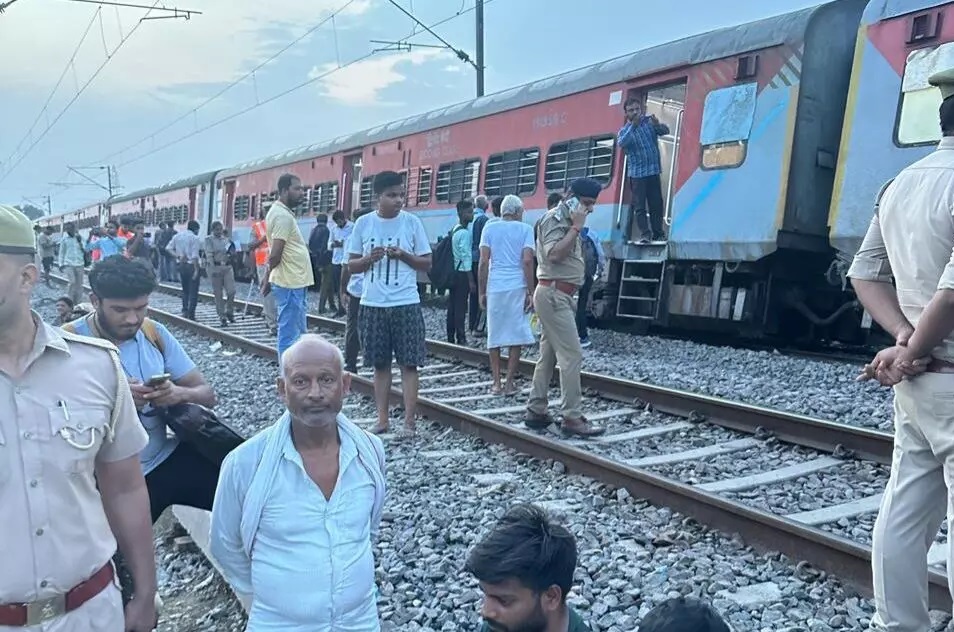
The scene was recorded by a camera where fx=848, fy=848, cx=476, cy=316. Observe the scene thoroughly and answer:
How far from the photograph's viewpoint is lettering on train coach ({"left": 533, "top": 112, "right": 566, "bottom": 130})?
1190 centimetres

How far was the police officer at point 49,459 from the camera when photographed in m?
1.86

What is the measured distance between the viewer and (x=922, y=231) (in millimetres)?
2562

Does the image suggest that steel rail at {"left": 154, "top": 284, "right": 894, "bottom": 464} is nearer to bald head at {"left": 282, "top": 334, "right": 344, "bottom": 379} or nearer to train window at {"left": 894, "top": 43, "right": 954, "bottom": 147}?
train window at {"left": 894, "top": 43, "right": 954, "bottom": 147}

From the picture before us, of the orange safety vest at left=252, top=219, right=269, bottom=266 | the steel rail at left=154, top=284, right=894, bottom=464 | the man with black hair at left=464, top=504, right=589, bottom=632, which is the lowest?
the steel rail at left=154, top=284, right=894, bottom=464

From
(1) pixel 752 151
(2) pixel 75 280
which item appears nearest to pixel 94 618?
(1) pixel 752 151

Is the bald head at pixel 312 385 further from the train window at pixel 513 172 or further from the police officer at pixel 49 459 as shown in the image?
the train window at pixel 513 172

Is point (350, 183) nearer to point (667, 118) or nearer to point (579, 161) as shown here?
point (579, 161)

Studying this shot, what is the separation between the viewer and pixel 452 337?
1080cm

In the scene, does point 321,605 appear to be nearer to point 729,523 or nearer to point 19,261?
point 19,261

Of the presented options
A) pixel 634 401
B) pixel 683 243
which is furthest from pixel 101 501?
pixel 683 243

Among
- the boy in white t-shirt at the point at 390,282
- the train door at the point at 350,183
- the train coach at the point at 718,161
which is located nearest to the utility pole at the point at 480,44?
the train door at the point at 350,183

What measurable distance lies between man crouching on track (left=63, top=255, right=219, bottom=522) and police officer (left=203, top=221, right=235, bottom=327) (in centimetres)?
1087

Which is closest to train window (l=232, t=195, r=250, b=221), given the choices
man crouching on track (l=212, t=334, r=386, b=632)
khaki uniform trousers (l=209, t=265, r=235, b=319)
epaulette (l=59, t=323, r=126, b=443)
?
khaki uniform trousers (l=209, t=265, r=235, b=319)

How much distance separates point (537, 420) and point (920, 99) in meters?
4.74
